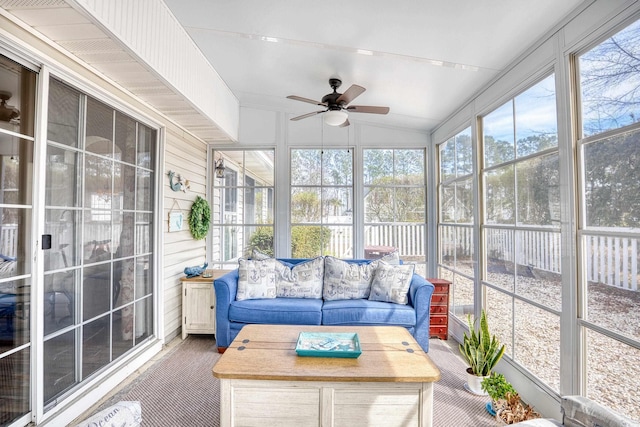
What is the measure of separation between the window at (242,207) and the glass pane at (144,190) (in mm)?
1390

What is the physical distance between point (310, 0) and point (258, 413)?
2757mm

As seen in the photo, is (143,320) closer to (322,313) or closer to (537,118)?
(322,313)

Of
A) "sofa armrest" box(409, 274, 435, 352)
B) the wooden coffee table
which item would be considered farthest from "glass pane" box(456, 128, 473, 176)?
the wooden coffee table

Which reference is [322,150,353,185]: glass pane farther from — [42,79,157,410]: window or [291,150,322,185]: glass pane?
[42,79,157,410]: window

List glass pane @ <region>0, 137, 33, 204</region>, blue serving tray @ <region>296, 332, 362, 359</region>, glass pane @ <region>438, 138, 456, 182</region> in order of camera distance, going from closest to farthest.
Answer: glass pane @ <region>0, 137, 33, 204</region> < blue serving tray @ <region>296, 332, 362, 359</region> < glass pane @ <region>438, 138, 456, 182</region>

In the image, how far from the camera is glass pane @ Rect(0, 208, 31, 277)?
5.90 ft

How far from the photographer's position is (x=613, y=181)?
1780 mm

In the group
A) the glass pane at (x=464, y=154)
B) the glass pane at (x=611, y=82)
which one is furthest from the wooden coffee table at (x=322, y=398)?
the glass pane at (x=464, y=154)

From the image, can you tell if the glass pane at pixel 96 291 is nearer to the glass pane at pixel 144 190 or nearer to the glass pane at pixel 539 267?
the glass pane at pixel 144 190

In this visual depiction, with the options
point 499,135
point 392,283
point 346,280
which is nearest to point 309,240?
point 346,280

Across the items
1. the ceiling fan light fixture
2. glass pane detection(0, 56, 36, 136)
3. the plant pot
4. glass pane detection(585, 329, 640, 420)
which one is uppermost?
the ceiling fan light fixture

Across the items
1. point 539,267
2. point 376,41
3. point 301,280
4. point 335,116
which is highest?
point 376,41

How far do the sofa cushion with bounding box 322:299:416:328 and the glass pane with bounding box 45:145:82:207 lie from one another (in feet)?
7.98

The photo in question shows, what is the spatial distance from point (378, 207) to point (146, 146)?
10.4 ft
